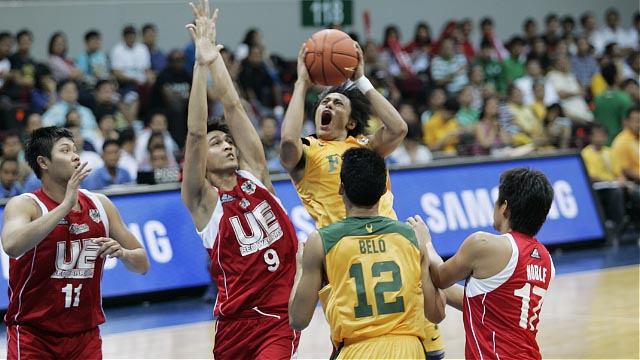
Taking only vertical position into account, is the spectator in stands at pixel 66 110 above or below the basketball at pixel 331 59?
below

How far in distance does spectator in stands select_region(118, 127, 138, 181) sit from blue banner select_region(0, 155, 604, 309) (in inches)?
75.6

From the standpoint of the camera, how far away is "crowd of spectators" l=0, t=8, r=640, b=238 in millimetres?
14344

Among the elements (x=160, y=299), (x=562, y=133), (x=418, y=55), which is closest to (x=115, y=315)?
(x=160, y=299)

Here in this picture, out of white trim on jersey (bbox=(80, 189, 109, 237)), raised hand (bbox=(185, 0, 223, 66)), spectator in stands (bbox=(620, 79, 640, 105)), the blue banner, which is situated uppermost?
raised hand (bbox=(185, 0, 223, 66))

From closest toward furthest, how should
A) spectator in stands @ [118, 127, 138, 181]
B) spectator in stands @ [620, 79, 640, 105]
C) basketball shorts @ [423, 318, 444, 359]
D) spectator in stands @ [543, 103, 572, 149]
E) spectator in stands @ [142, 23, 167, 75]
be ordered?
1. basketball shorts @ [423, 318, 444, 359]
2. spectator in stands @ [118, 127, 138, 181]
3. spectator in stands @ [543, 103, 572, 149]
4. spectator in stands @ [142, 23, 167, 75]
5. spectator in stands @ [620, 79, 640, 105]

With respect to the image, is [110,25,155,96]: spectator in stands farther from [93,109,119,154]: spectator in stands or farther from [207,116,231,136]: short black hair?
[207,116,231,136]: short black hair

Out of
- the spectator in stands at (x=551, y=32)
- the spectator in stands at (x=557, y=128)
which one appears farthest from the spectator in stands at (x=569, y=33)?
the spectator in stands at (x=557, y=128)

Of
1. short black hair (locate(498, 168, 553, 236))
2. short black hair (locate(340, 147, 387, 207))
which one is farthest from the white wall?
short black hair (locate(340, 147, 387, 207))

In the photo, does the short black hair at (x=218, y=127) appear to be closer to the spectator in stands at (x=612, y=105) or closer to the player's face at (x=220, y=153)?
the player's face at (x=220, y=153)

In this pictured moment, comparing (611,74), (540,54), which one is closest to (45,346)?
(611,74)

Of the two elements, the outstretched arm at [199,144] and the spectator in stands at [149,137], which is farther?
the spectator in stands at [149,137]

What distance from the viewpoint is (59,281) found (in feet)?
20.0

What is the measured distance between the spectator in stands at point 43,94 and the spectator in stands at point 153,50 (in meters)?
2.33

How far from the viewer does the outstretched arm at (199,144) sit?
19.2ft
